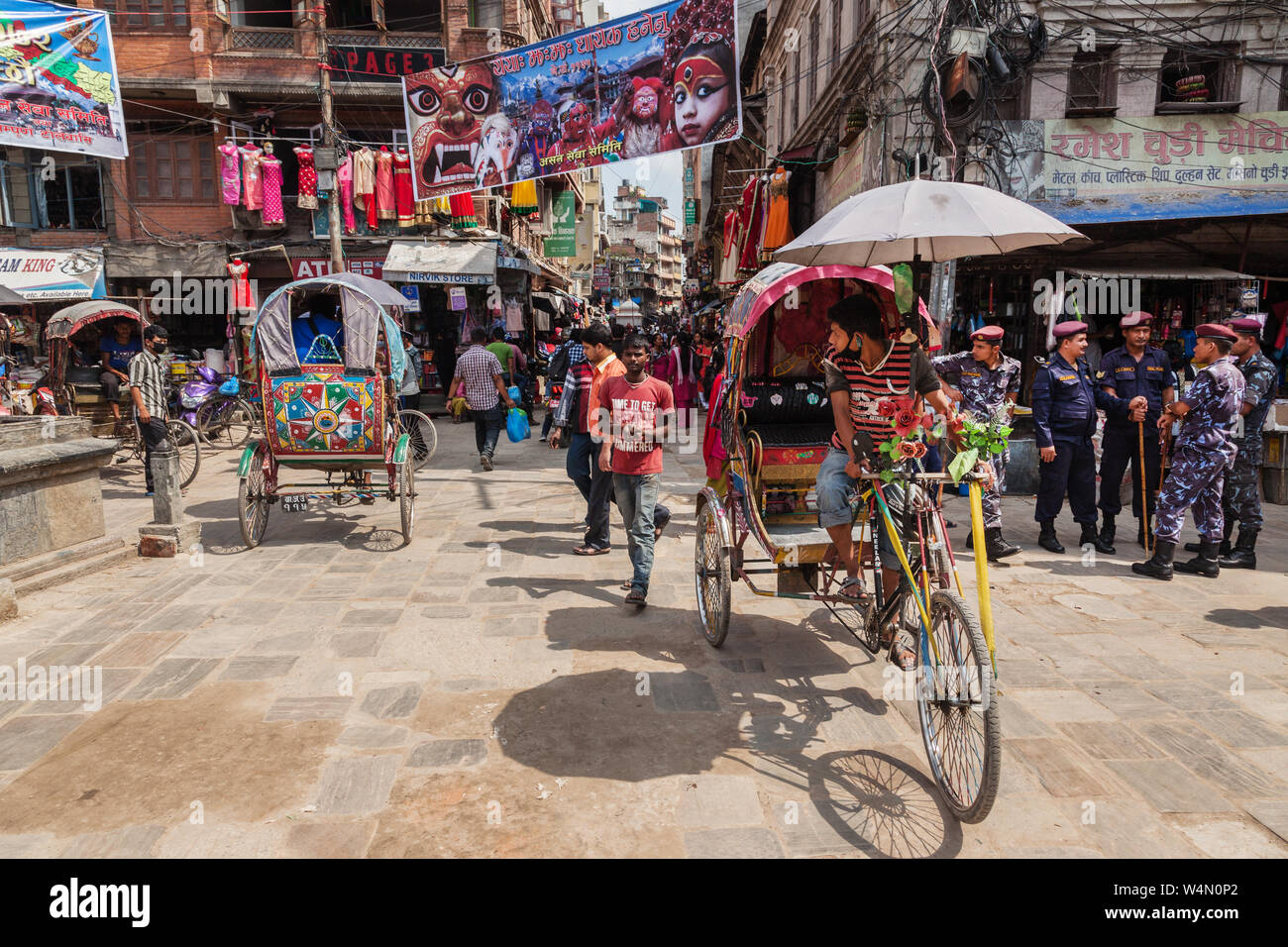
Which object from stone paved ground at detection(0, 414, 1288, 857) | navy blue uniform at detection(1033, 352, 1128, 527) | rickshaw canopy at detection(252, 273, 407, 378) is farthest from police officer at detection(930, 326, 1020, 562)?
rickshaw canopy at detection(252, 273, 407, 378)

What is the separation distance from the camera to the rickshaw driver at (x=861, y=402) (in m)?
3.94

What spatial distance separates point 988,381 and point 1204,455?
1729mm

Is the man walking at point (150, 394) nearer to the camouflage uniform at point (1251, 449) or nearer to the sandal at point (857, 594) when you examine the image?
the sandal at point (857, 594)

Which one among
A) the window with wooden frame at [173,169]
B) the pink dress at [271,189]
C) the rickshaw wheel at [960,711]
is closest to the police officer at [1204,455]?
the rickshaw wheel at [960,711]

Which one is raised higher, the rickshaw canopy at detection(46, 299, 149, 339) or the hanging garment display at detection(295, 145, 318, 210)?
the hanging garment display at detection(295, 145, 318, 210)

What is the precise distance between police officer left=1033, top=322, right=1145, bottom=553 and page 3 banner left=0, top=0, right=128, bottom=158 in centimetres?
1022

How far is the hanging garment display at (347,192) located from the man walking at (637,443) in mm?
15356

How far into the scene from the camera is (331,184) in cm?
1577

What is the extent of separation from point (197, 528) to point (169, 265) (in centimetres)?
1486

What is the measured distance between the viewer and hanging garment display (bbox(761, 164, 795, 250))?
50.0ft

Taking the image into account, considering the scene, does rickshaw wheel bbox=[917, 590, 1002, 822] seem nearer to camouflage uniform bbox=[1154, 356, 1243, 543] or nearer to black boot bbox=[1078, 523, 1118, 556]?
camouflage uniform bbox=[1154, 356, 1243, 543]

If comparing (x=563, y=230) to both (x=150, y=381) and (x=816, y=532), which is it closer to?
(x=150, y=381)

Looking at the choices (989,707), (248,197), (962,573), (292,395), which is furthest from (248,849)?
(248,197)

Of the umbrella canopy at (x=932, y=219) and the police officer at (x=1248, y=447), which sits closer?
the umbrella canopy at (x=932, y=219)
